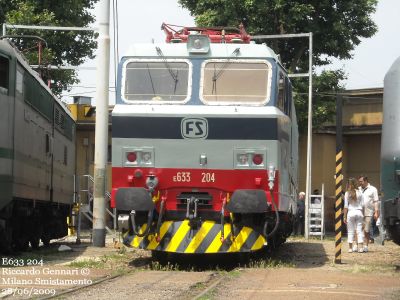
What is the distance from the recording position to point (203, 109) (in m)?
14.4

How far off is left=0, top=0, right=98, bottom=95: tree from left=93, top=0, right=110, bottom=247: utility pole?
408 inches

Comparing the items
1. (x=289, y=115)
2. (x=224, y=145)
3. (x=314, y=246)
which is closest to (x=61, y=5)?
(x=314, y=246)

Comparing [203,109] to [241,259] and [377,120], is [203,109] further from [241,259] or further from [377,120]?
[377,120]

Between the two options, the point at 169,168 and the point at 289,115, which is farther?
the point at 289,115

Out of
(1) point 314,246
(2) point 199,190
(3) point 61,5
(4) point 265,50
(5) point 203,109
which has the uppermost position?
(3) point 61,5

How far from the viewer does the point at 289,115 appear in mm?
16750

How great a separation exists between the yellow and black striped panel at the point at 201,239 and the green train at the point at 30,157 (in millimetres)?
2764

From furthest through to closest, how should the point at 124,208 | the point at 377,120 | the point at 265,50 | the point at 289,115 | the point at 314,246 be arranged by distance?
the point at 377,120
the point at 314,246
the point at 289,115
the point at 265,50
the point at 124,208

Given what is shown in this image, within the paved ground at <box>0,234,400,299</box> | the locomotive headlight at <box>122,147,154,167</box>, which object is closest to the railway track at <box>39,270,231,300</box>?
the paved ground at <box>0,234,400,299</box>

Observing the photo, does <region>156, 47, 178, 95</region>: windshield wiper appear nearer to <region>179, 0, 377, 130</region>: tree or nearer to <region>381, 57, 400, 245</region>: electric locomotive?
<region>381, 57, 400, 245</region>: electric locomotive

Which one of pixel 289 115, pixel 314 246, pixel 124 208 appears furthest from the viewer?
pixel 314 246

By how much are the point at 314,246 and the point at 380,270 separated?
7904mm

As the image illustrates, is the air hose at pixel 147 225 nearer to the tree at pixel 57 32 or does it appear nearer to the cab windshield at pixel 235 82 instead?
the cab windshield at pixel 235 82

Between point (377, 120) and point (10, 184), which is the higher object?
point (377, 120)
